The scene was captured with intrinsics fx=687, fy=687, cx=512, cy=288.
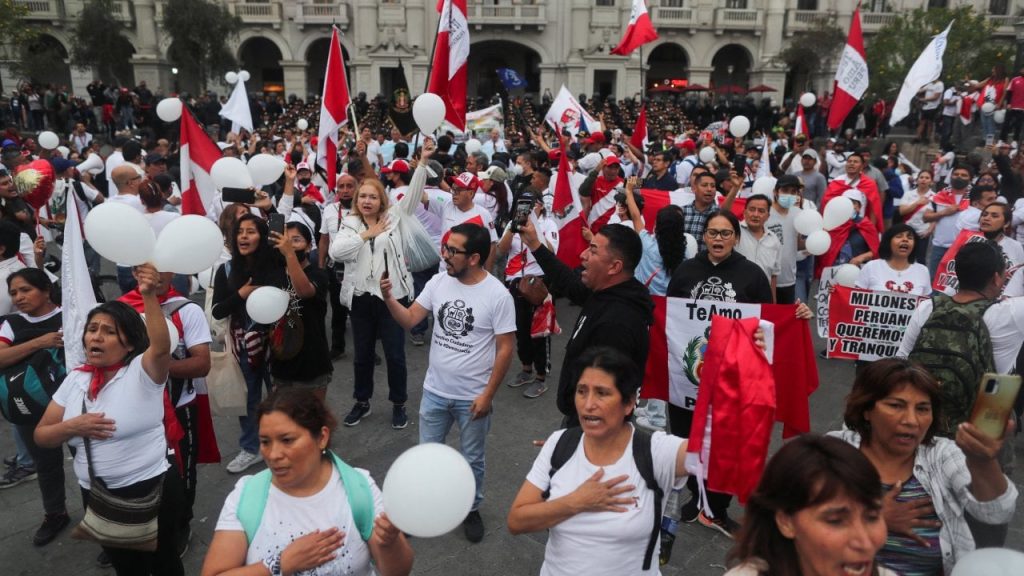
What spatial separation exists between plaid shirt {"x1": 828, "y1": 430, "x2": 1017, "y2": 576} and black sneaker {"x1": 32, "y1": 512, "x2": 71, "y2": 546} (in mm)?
4002

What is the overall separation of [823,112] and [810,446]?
77.6 ft

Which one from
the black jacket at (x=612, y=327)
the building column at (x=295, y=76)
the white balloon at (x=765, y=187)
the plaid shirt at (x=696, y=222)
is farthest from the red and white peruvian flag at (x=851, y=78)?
the building column at (x=295, y=76)

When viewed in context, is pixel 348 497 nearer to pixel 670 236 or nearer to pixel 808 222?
pixel 670 236

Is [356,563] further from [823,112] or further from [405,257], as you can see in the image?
[823,112]

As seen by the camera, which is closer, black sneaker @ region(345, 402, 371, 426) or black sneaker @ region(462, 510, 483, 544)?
black sneaker @ region(462, 510, 483, 544)

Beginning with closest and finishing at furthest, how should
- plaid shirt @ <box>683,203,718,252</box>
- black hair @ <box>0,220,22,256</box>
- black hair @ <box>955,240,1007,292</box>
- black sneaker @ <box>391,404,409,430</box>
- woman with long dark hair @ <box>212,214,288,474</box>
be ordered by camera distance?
black hair @ <box>955,240,1007,292</box> < woman with long dark hair @ <box>212,214,288,474</box> < black hair @ <box>0,220,22,256</box> < black sneaker @ <box>391,404,409,430</box> < plaid shirt @ <box>683,203,718,252</box>

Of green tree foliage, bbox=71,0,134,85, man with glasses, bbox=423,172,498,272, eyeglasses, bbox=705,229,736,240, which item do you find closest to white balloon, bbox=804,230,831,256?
eyeglasses, bbox=705,229,736,240

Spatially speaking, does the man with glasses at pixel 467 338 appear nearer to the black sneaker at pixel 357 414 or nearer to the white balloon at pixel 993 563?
the black sneaker at pixel 357 414

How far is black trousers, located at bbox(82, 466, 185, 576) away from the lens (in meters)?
2.86

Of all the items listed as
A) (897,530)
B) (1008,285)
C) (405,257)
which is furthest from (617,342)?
(1008,285)

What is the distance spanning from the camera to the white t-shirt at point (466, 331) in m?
3.59

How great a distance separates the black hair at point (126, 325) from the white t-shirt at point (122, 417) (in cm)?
4

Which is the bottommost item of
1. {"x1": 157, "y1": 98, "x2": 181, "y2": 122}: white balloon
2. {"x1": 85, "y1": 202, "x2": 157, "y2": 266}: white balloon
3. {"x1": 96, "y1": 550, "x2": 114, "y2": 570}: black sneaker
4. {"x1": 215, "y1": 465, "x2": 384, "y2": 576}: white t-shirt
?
{"x1": 96, "y1": 550, "x2": 114, "y2": 570}: black sneaker

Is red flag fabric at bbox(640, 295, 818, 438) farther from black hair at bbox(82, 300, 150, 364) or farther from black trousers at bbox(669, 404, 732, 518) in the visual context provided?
black hair at bbox(82, 300, 150, 364)
